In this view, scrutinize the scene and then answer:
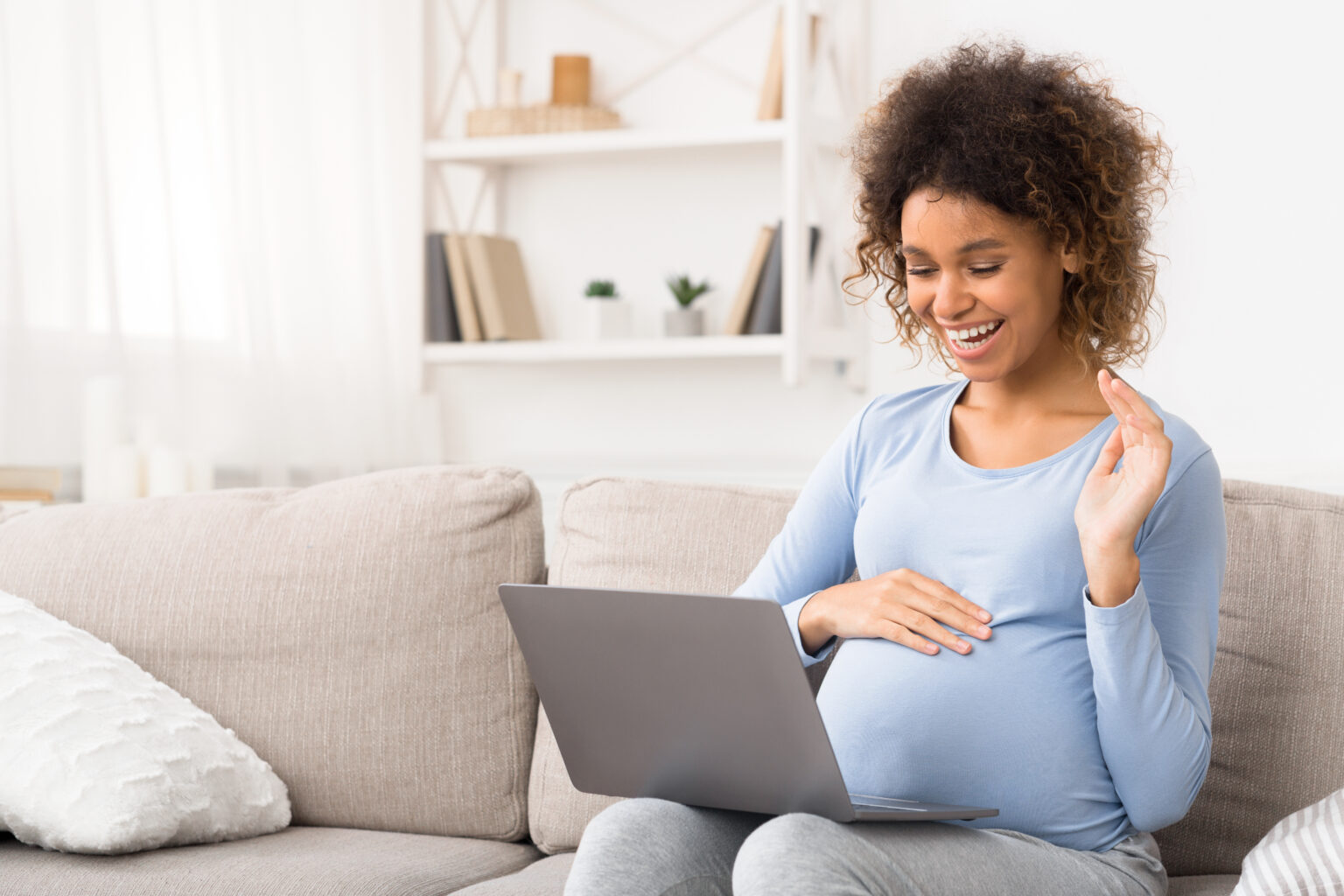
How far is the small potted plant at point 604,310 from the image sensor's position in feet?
8.87

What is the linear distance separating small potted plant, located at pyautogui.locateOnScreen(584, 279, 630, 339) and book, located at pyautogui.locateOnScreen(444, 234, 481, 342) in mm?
242

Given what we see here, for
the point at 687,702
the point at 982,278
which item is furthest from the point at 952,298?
the point at 687,702

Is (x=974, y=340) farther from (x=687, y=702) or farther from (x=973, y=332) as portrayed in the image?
(x=687, y=702)

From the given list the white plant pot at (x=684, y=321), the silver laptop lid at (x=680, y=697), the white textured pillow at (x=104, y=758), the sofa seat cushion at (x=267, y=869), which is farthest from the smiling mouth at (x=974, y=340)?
the white plant pot at (x=684, y=321)

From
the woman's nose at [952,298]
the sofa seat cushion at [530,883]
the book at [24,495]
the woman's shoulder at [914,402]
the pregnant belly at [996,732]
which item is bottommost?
the sofa seat cushion at [530,883]

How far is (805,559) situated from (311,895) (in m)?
0.57

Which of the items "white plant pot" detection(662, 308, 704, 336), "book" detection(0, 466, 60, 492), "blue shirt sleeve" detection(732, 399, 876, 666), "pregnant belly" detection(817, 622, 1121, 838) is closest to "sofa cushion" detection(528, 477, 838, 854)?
"blue shirt sleeve" detection(732, 399, 876, 666)

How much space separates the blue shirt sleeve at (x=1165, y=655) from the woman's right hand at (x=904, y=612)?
0.12 m

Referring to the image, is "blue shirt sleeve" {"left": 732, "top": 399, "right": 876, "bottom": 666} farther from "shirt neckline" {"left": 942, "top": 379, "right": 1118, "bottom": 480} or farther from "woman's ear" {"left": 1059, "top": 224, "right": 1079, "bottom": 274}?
"woman's ear" {"left": 1059, "top": 224, "right": 1079, "bottom": 274}

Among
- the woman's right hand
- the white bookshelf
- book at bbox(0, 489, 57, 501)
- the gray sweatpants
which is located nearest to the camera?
the gray sweatpants

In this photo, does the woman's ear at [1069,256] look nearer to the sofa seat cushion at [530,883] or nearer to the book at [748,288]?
the sofa seat cushion at [530,883]

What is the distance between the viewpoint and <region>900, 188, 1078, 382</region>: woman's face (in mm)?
1121

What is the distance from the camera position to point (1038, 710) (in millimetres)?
1068

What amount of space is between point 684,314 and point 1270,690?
5.14 ft
